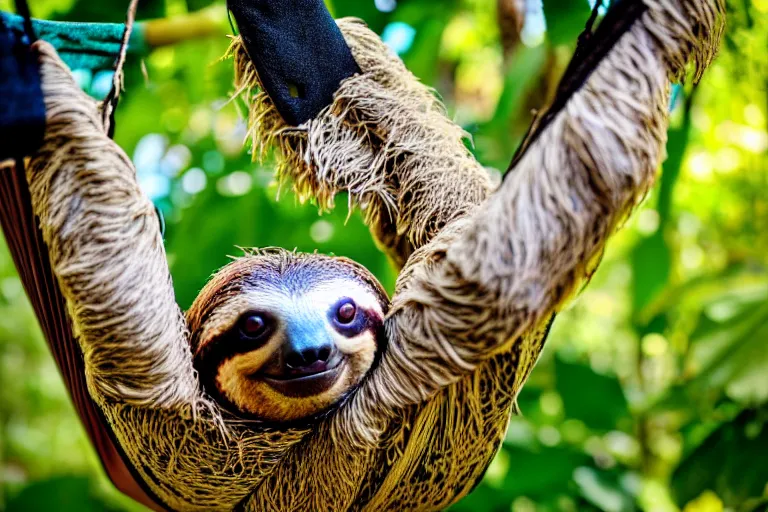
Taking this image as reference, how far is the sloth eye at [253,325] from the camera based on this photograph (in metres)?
0.82

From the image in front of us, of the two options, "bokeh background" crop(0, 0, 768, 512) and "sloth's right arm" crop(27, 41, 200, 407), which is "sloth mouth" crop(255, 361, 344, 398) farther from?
"bokeh background" crop(0, 0, 768, 512)

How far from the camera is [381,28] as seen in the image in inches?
73.8

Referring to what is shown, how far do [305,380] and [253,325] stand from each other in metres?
0.09

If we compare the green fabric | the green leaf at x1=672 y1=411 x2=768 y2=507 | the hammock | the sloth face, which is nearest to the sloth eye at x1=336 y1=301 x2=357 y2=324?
the sloth face

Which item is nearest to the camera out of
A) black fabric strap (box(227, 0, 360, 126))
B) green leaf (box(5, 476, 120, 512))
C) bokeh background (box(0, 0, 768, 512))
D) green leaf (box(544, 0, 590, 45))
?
black fabric strap (box(227, 0, 360, 126))

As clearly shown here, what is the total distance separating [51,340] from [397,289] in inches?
17.5

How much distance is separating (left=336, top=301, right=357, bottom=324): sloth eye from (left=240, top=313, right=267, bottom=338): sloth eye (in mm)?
89

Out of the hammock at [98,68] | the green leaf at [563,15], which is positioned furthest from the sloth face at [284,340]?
the green leaf at [563,15]

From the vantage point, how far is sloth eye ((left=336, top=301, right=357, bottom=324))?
2.79 feet

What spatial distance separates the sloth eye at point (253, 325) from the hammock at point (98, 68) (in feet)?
0.65

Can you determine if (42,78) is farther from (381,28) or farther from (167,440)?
(381,28)

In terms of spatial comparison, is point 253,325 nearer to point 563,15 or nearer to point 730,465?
point 563,15

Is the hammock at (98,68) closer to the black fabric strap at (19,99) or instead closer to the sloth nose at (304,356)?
the black fabric strap at (19,99)

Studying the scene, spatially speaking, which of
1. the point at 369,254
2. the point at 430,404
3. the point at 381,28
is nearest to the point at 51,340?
the point at 430,404
